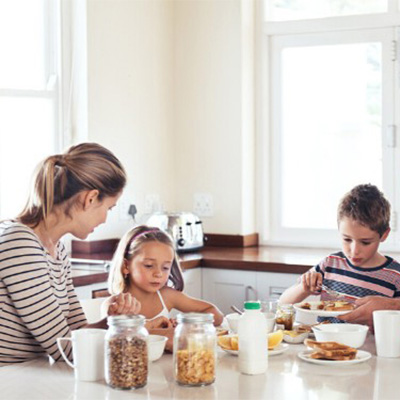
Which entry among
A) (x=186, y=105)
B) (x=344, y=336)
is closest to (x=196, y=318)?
(x=344, y=336)

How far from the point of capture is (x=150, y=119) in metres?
4.40

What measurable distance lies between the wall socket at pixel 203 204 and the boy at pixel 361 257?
1.73 meters

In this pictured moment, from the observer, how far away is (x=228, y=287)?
3.86 m

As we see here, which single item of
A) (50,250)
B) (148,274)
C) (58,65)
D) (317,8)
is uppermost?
(317,8)

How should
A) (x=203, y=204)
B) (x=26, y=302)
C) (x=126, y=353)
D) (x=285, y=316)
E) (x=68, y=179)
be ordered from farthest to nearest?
(x=203, y=204) < (x=285, y=316) < (x=68, y=179) < (x=26, y=302) < (x=126, y=353)

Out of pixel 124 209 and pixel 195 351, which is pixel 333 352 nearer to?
pixel 195 351

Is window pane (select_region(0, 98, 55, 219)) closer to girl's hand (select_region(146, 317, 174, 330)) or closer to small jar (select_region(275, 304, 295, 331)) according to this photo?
girl's hand (select_region(146, 317, 174, 330))

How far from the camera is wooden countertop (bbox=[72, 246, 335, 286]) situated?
144 inches

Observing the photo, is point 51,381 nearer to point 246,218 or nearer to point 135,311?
point 135,311

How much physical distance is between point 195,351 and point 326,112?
275 cm

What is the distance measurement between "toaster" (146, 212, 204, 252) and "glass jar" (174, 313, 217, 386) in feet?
7.31

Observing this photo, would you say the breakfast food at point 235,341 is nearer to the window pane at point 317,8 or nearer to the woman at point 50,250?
the woman at point 50,250

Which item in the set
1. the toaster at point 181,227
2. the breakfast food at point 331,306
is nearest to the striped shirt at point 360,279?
the breakfast food at point 331,306

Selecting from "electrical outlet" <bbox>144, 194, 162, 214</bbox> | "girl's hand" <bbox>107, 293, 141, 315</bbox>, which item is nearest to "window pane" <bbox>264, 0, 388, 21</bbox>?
"electrical outlet" <bbox>144, 194, 162, 214</bbox>
